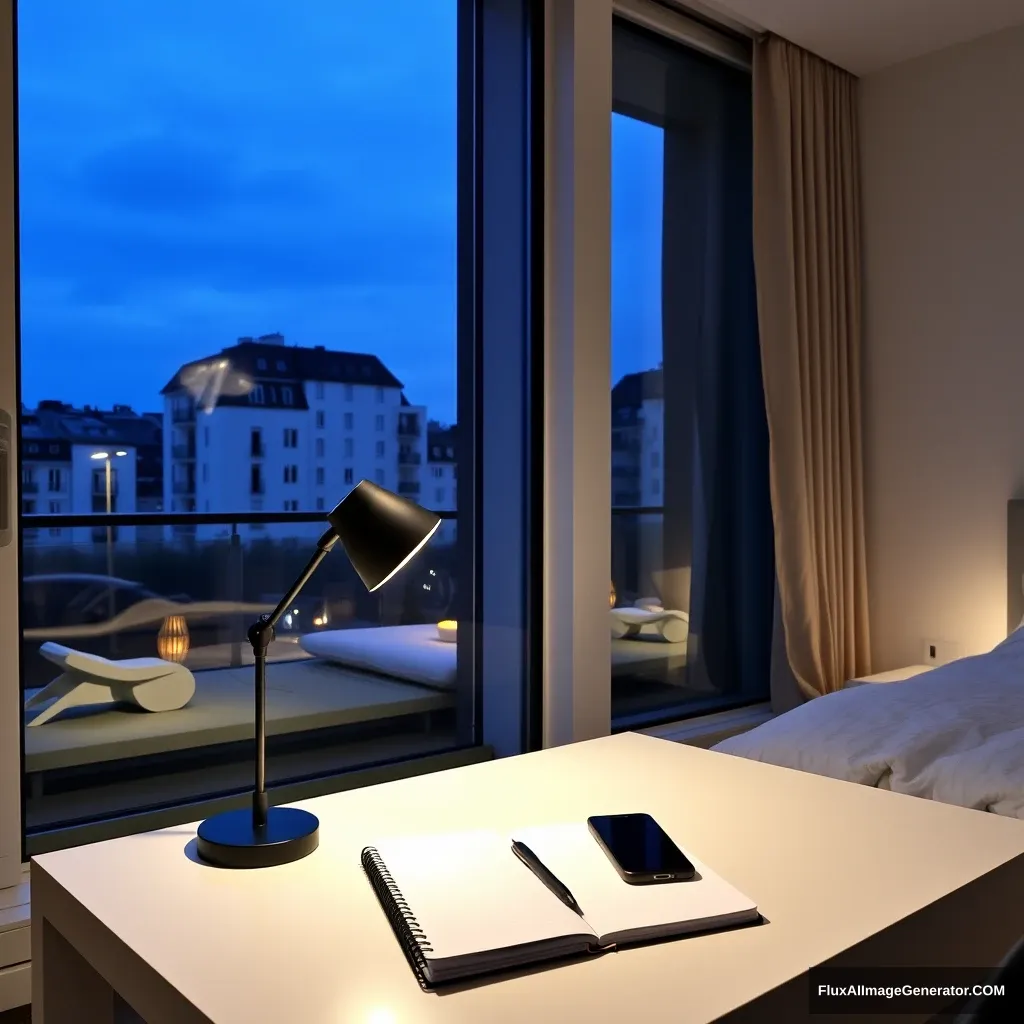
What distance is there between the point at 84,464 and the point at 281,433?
57 cm

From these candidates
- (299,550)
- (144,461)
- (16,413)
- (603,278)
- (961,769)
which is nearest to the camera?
(961,769)

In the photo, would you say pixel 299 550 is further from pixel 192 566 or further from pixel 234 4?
pixel 234 4

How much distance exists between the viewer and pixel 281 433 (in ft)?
9.77

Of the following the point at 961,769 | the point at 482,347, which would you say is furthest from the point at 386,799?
the point at 482,347

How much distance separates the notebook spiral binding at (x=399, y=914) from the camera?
93 cm

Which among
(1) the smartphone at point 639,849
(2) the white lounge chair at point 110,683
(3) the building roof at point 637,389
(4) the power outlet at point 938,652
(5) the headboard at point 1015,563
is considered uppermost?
(3) the building roof at point 637,389

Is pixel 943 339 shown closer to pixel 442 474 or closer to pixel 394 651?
pixel 442 474

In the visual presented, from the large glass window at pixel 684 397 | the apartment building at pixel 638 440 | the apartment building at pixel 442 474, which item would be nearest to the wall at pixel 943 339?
the large glass window at pixel 684 397

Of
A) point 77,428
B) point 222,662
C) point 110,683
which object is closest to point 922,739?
point 222,662

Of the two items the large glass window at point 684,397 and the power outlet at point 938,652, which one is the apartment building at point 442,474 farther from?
the power outlet at point 938,652

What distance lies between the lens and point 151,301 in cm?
272

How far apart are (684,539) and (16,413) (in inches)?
91.4

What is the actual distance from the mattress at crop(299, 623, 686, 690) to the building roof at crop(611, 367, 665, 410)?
3.38 ft

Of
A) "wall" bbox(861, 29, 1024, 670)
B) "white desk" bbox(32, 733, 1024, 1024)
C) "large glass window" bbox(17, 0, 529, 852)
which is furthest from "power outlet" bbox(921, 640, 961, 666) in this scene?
"white desk" bbox(32, 733, 1024, 1024)
